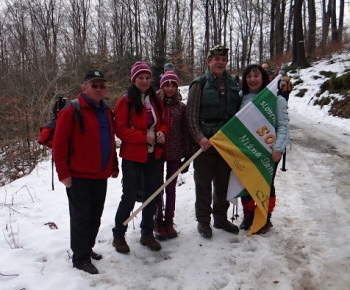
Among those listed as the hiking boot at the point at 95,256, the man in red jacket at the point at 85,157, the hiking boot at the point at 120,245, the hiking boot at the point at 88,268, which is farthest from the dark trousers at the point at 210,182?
the hiking boot at the point at 88,268

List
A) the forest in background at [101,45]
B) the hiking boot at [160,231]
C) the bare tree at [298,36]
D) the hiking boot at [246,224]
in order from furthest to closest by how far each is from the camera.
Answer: the bare tree at [298,36], the forest in background at [101,45], the hiking boot at [246,224], the hiking boot at [160,231]

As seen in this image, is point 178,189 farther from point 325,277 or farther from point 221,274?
point 325,277

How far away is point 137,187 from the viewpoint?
344 cm

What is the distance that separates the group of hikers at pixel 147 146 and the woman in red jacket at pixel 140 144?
11 mm

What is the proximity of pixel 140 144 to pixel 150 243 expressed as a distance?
1222mm

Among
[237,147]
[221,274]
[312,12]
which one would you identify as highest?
[312,12]

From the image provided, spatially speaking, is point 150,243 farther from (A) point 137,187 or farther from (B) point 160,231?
(A) point 137,187

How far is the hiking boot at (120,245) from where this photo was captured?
3414 mm

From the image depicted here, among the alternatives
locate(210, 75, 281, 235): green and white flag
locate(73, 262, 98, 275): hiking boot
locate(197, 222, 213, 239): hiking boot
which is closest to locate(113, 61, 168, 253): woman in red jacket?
locate(73, 262, 98, 275): hiking boot

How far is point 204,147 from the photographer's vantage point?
3383mm

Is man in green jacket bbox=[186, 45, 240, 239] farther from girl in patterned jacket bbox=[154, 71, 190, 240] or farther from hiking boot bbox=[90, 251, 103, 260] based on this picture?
hiking boot bbox=[90, 251, 103, 260]

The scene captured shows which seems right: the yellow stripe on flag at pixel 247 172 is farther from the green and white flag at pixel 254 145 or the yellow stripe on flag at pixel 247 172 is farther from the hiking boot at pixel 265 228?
the hiking boot at pixel 265 228

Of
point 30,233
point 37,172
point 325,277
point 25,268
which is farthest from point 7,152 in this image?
point 325,277

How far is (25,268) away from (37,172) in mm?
5110
